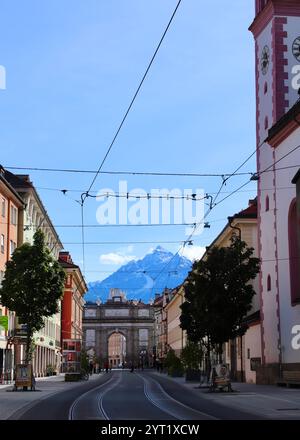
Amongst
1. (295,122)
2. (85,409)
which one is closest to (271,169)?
(295,122)

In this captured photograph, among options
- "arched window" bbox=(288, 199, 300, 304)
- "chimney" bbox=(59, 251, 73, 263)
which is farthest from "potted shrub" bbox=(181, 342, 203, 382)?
"chimney" bbox=(59, 251, 73, 263)

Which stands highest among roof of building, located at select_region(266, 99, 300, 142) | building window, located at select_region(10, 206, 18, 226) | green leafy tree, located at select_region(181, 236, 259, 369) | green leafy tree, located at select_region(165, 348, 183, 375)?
roof of building, located at select_region(266, 99, 300, 142)

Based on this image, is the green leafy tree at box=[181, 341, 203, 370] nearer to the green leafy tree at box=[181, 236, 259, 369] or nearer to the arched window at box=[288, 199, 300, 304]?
the arched window at box=[288, 199, 300, 304]

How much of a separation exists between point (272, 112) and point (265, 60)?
13.0 ft

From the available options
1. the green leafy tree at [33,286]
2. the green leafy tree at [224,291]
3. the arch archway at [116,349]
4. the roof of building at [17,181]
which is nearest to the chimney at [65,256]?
the roof of building at [17,181]

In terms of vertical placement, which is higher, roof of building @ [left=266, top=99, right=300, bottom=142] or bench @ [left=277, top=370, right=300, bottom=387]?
roof of building @ [left=266, top=99, right=300, bottom=142]

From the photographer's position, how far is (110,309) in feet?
545

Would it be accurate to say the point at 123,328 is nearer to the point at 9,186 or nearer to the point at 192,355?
the point at 192,355

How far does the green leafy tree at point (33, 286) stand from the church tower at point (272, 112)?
41.1 ft

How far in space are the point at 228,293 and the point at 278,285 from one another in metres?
6.02

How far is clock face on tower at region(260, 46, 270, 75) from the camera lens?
47906mm

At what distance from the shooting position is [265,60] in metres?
48.3

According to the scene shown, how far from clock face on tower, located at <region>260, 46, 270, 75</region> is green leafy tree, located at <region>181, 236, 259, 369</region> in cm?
1305
